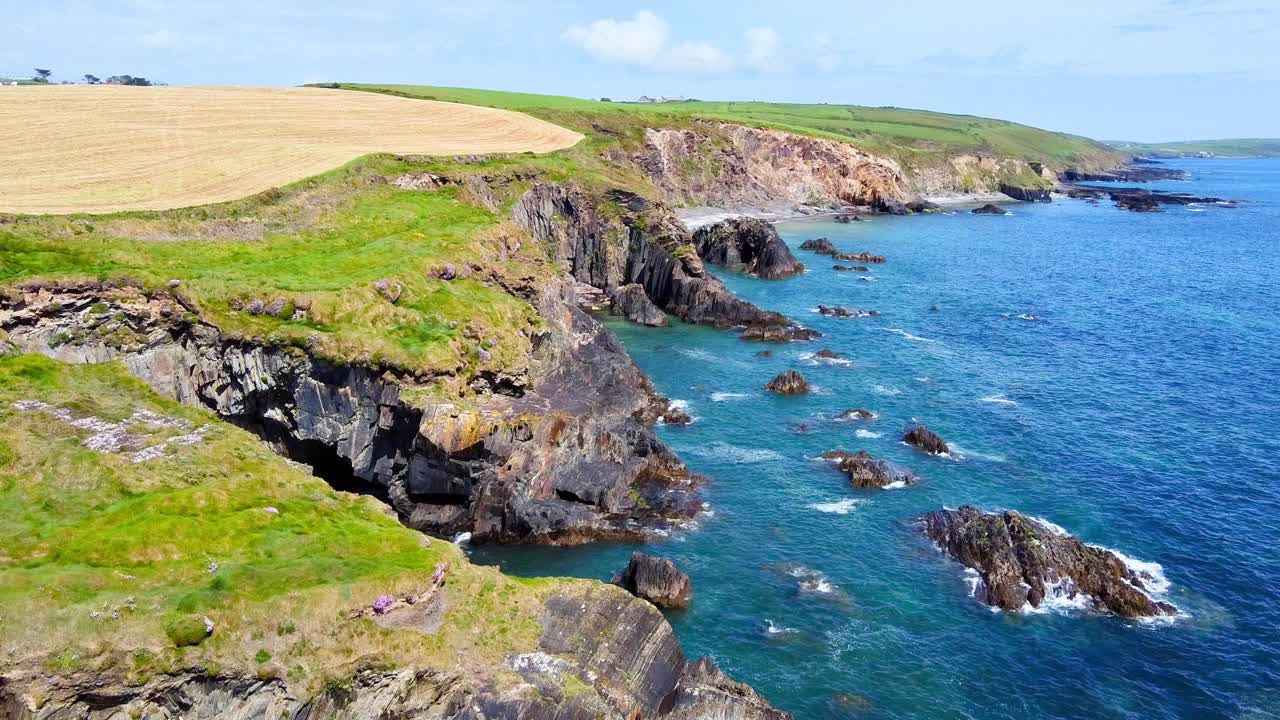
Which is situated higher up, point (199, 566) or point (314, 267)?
point (314, 267)

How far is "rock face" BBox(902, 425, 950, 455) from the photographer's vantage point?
64.6m


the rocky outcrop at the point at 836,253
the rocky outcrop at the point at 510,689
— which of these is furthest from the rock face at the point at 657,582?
the rocky outcrop at the point at 836,253

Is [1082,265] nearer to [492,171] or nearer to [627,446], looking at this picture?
[492,171]

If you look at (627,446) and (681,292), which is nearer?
(627,446)

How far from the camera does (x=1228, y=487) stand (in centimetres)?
5859

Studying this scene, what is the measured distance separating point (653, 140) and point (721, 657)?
5686 inches

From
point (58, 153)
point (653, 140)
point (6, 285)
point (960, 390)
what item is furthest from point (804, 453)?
point (653, 140)

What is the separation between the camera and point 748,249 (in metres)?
134

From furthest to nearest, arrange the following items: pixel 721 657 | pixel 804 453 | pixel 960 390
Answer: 1. pixel 960 390
2. pixel 804 453
3. pixel 721 657

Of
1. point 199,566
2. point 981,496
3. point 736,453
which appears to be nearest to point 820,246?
point 736,453

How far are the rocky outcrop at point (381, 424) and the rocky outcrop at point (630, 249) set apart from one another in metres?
47.8

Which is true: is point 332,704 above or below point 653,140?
below

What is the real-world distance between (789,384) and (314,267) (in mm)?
41994

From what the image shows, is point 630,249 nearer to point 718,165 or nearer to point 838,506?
point 838,506
